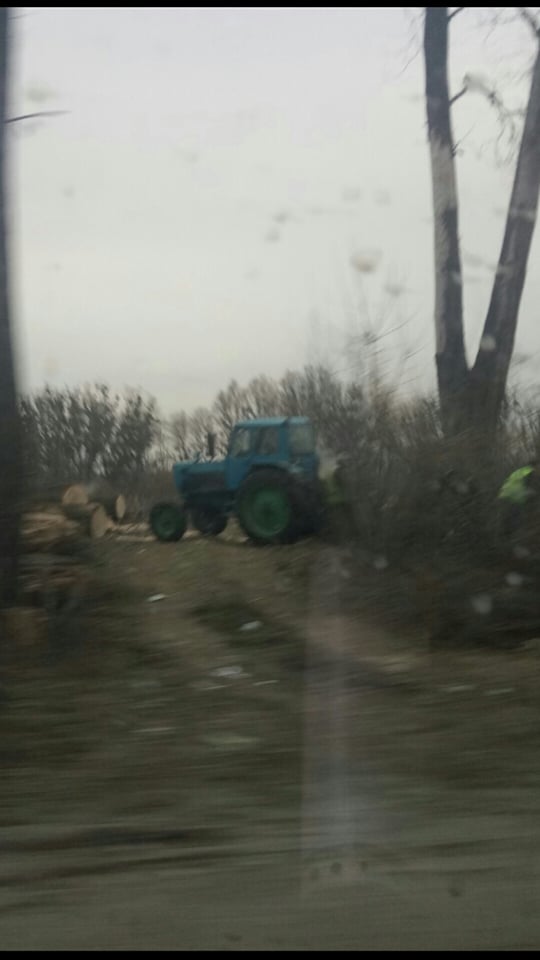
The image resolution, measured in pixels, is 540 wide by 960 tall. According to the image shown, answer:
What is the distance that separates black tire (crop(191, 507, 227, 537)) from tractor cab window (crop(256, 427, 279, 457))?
1286 mm

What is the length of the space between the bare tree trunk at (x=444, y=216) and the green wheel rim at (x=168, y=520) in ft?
15.4

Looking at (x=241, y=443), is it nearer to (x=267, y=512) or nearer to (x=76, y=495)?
(x=267, y=512)

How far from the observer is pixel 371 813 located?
23.0 ft

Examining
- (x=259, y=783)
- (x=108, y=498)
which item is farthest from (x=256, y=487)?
(x=259, y=783)

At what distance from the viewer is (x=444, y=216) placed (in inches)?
589

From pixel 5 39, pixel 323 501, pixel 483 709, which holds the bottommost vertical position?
pixel 483 709

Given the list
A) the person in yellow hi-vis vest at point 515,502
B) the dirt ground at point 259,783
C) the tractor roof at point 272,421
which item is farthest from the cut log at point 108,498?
the person in yellow hi-vis vest at point 515,502

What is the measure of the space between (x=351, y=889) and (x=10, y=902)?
63.0 inches

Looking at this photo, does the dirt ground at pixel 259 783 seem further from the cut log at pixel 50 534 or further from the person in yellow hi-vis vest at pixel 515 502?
the person in yellow hi-vis vest at pixel 515 502

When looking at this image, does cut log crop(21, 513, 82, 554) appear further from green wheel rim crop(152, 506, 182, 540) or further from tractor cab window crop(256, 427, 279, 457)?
green wheel rim crop(152, 506, 182, 540)

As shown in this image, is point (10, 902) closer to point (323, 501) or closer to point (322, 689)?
point (322, 689)

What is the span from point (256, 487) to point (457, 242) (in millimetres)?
4147

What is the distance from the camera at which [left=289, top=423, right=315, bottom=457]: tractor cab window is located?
629 inches

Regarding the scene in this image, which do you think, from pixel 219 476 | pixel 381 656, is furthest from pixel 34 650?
pixel 219 476
